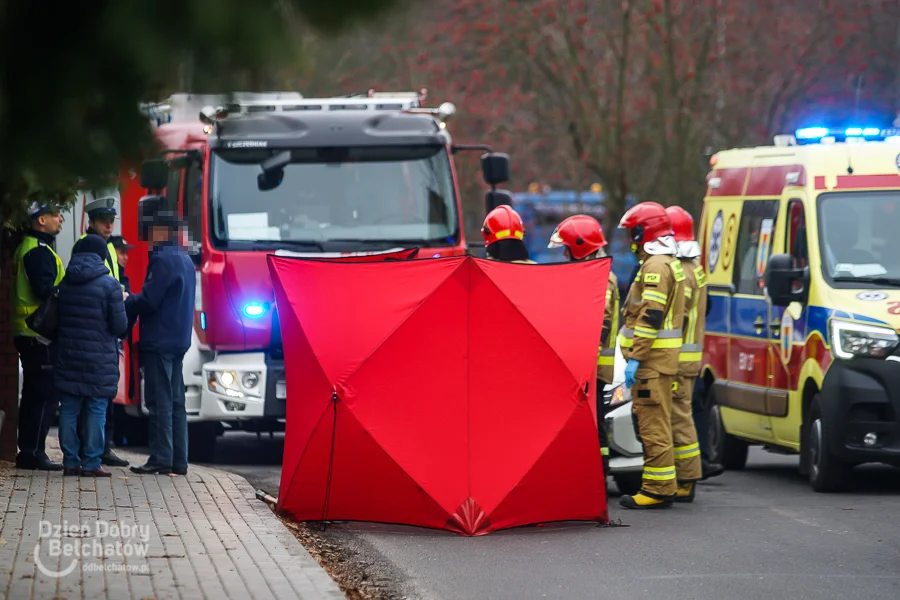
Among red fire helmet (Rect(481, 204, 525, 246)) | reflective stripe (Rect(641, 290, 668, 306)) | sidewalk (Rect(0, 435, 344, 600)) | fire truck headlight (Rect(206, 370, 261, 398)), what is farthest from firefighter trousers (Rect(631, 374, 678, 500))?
fire truck headlight (Rect(206, 370, 261, 398))

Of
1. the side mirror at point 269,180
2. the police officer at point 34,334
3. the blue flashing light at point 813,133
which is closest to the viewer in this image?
the police officer at point 34,334

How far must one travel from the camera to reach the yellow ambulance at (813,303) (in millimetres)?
10812

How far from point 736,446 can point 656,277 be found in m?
4.10

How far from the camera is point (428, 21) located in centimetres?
389

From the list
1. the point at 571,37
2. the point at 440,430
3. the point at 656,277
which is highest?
the point at 571,37

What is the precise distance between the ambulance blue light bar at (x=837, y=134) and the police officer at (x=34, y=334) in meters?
5.54

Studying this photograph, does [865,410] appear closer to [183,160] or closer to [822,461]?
[822,461]

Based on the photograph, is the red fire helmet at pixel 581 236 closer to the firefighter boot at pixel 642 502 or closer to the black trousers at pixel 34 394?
the firefighter boot at pixel 642 502

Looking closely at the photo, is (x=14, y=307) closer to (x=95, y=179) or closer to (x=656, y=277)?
(x=656, y=277)

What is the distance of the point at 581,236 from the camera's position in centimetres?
1020

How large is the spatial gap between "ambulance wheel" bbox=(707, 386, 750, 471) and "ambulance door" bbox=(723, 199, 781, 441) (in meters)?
0.30

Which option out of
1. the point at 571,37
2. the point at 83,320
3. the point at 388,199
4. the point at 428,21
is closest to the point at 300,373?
the point at 83,320

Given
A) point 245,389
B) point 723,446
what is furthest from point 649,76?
point 245,389

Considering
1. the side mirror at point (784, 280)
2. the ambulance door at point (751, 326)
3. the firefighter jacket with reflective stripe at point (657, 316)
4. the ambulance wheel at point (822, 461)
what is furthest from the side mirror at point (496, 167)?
the firefighter jacket with reflective stripe at point (657, 316)
